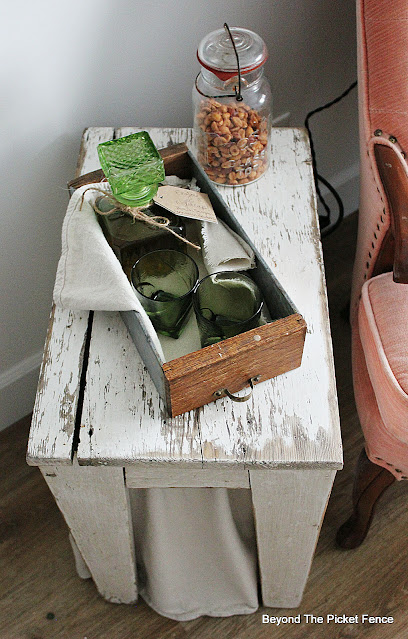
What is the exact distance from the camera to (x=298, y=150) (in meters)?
1.09

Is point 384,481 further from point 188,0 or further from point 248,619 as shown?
point 188,0

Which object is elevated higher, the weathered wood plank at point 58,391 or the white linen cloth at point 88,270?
the white linen cloth at point 88,270

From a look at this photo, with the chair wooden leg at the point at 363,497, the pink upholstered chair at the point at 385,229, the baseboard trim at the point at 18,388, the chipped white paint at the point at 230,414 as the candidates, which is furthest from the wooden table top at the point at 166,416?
the baseboard trim at the point at 18,388

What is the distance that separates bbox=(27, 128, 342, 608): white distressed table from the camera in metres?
0.74

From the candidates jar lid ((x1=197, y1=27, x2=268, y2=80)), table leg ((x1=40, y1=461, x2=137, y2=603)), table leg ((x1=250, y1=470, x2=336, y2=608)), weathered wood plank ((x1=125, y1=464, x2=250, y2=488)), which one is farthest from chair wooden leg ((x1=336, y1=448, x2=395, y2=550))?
jar lid ((x1=197, y1=27, x2=268, y2=80))

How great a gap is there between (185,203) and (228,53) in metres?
0.24

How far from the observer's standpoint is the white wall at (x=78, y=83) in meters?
0.97

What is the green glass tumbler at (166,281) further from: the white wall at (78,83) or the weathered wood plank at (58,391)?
the white wall at (78,83)

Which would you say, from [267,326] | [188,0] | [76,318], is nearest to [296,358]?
[267,326]

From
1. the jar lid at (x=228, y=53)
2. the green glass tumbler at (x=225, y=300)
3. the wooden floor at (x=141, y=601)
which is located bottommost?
the wooden floor at (x=141, y=601)

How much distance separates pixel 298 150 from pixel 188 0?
0.33 meters

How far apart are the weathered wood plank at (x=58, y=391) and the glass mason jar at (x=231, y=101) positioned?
0.34 metres

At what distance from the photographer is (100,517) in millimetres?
885

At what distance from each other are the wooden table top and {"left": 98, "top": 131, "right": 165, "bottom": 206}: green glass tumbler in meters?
0.17
